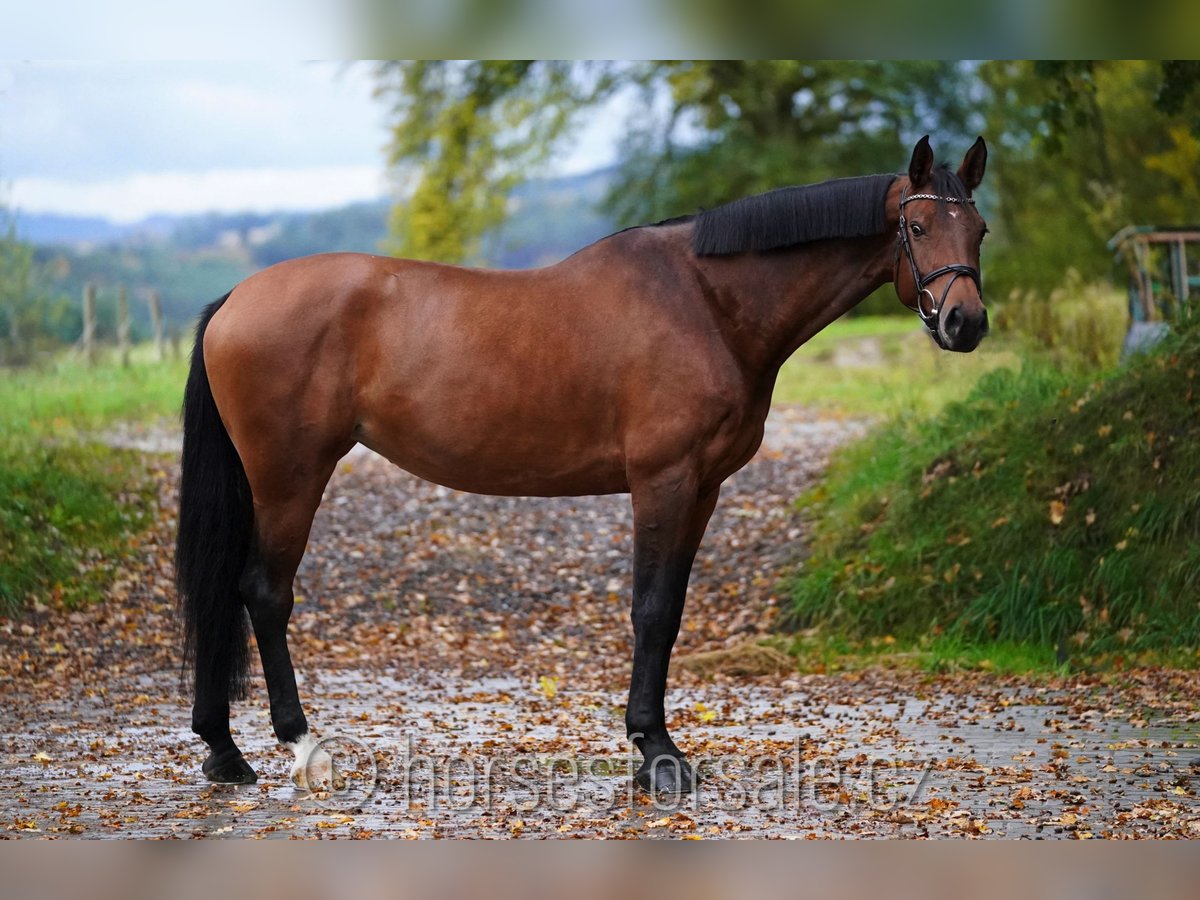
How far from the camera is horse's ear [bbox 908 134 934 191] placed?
172 inches

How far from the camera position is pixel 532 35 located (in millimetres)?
5164

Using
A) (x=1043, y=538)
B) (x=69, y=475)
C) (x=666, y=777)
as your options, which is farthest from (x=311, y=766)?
(x=69, y=475)

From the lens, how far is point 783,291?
4816mm

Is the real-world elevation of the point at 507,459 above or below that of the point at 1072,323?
below

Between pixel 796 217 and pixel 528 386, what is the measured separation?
3.85 feet

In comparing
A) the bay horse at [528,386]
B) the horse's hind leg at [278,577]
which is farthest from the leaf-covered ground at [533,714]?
the bay horse at [528,386]

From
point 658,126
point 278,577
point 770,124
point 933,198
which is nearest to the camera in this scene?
point 933,198

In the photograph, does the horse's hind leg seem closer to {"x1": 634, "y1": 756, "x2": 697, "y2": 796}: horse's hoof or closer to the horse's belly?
the horse's belly

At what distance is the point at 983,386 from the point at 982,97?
16.6 feet

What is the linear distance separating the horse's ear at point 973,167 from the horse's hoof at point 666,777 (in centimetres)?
231

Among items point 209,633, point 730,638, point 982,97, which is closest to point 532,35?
point 209,633

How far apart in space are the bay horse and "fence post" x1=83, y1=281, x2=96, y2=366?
7.11 metres

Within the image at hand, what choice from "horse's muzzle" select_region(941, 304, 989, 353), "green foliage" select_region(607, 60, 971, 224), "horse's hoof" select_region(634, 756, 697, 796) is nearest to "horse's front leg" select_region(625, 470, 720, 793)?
"horse's hoof" select_region(634, 756, 697, 796)

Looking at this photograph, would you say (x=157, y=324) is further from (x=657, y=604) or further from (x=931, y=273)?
(x=931, y=273)
